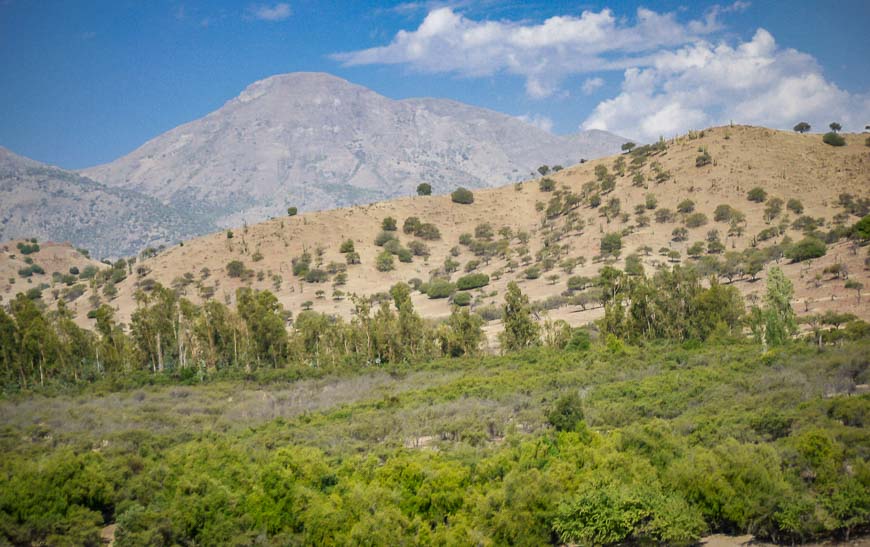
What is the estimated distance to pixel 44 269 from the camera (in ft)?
508

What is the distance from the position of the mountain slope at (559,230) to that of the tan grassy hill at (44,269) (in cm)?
1947

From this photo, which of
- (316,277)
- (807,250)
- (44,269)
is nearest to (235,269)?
(316,277)

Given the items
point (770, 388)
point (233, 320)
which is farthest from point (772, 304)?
point (233, 320)

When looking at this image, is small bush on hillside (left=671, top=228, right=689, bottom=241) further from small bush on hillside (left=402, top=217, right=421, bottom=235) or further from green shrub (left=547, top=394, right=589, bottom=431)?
green shrub (left=547, top=394, right=589, bottom=431)

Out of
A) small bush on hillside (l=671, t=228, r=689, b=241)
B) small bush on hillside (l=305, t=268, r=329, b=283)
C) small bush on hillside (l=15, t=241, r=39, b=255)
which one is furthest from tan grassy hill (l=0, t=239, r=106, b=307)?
small bush on hillside (l=671, t=228, r=689, b=241)

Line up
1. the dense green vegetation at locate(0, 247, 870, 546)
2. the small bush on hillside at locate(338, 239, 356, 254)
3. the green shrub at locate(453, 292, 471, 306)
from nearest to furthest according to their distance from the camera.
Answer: the dense green vegetation at locate(0, 247, 870, 546), the green shrub at locate(453, 292, 471, 306), the small bush on hillside at locate(338, 239, 356, 254)

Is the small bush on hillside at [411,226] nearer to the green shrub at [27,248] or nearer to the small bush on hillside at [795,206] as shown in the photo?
the small bush on hillside at [795,206]

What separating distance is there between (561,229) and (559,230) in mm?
350

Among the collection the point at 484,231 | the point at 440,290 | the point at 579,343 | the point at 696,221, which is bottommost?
the point at 579,343

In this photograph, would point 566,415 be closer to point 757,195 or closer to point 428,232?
point 757,195

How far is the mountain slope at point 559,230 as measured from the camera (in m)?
89.9

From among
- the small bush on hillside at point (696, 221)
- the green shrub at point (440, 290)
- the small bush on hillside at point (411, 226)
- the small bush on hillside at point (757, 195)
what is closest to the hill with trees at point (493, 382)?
the small bush on hillside at point (696, 221)

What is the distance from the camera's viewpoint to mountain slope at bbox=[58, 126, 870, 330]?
8994 cm

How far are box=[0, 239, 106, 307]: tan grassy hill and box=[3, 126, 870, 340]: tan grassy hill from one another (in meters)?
16.3
